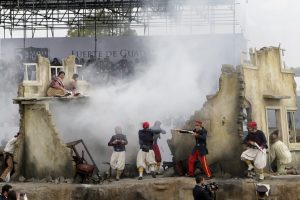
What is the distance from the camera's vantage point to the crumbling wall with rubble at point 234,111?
65.9ft

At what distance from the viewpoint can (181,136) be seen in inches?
828

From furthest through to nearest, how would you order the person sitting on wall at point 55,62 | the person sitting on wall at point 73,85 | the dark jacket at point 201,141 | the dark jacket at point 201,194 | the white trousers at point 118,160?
1. the person sitting on wall at point 55,62
2. the person sitting on wall at point 73,85
3. the white trousers at point 118,160
4. the dark jacket at point 201,141
5. the dark jacket at point 201,194

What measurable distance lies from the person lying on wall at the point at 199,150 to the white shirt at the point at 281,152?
2171 mm

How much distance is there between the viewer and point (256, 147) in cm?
1900

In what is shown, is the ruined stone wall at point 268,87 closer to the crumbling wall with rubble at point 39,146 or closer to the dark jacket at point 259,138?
the dark jacket at point 259,138

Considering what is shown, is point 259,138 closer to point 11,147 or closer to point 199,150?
point 199,150

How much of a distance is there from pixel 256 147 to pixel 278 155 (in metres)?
1.86

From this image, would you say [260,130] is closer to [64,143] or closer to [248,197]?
[248,197]

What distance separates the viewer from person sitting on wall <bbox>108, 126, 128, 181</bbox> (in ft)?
66.1

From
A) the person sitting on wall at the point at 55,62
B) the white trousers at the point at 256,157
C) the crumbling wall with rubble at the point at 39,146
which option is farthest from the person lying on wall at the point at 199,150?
the person sitting on wall at the point at 55,62

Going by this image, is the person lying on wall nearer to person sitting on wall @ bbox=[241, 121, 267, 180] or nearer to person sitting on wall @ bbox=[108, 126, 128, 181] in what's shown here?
person sitting on wall @ bbox=[241, 121, 267, 180]

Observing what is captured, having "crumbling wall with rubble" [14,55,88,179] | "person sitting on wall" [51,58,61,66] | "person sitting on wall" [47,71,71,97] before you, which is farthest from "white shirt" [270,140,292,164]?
"person sitting on wall" [51,58,61,66]

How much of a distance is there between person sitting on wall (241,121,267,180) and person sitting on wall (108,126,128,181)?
3.33 m

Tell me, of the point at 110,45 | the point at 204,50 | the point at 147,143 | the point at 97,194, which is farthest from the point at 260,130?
the point at 110,45
